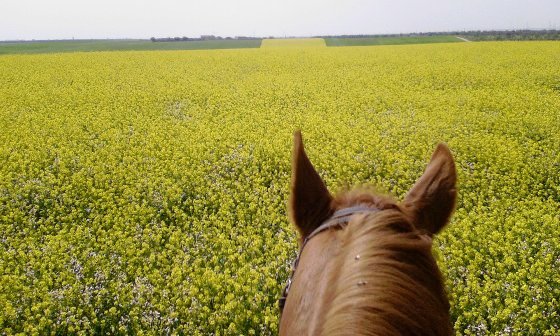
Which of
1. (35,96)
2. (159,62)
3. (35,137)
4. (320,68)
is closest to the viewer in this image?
(35,137)

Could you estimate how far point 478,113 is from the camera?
13883 millimetres

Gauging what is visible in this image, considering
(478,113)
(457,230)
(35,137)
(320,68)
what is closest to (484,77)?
(478,113)

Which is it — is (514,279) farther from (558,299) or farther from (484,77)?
(484,77)

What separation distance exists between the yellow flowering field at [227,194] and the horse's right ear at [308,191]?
37 centimetres

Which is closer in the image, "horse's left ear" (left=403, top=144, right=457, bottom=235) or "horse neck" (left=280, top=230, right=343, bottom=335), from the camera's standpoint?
"horse neck" (left=280, top=230, right=343, bottom=335)

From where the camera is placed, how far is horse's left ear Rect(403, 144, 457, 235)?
119 centimetres

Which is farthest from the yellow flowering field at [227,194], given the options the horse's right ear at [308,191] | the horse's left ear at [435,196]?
the horse's right ear at [308,191]

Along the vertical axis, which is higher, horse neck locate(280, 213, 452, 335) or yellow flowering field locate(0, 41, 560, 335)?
horse neck locate(280, 213, 452, 335)

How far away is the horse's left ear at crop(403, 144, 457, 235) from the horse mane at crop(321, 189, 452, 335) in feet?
A: 0.52

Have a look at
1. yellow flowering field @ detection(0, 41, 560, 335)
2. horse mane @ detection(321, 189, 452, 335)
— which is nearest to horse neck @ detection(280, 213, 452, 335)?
horse mane @ detection(321, 189, 452, 335)

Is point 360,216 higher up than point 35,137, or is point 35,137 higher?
point 360,216

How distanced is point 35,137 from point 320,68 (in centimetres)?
1871

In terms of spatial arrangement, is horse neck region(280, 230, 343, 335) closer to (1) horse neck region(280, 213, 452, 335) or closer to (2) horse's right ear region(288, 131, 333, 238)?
(1) horse neck region(280, 213, 452, 335)

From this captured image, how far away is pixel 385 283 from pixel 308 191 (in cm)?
48
